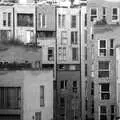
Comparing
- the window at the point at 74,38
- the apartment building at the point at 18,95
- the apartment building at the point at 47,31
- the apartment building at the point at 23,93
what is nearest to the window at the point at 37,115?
the apartment building at the point at 23,93

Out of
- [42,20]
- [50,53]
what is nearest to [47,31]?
[42,20]

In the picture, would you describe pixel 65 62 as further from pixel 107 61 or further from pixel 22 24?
pixel 107 61

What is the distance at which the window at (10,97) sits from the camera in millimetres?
37812

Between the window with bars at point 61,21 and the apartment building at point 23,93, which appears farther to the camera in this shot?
the window with bars at point 61,21

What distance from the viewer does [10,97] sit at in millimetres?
37875

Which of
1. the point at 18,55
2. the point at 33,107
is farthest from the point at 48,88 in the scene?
the point at 18,55

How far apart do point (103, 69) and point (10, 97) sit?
465 inches

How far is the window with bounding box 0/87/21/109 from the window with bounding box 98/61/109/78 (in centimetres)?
1116

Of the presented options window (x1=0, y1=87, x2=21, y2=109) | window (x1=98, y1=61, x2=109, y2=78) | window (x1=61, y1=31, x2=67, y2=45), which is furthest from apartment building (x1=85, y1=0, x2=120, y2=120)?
window (x1=61, y1=31, x2=67, y2=45)

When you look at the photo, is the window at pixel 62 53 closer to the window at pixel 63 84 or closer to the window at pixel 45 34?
the window at pixel 45 34

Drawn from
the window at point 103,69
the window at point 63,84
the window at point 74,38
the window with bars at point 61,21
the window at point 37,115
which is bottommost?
the window at point 37,115

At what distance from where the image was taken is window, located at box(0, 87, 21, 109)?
124 feet

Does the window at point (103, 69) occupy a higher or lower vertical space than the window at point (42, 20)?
lower

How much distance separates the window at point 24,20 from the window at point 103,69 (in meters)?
14.9
